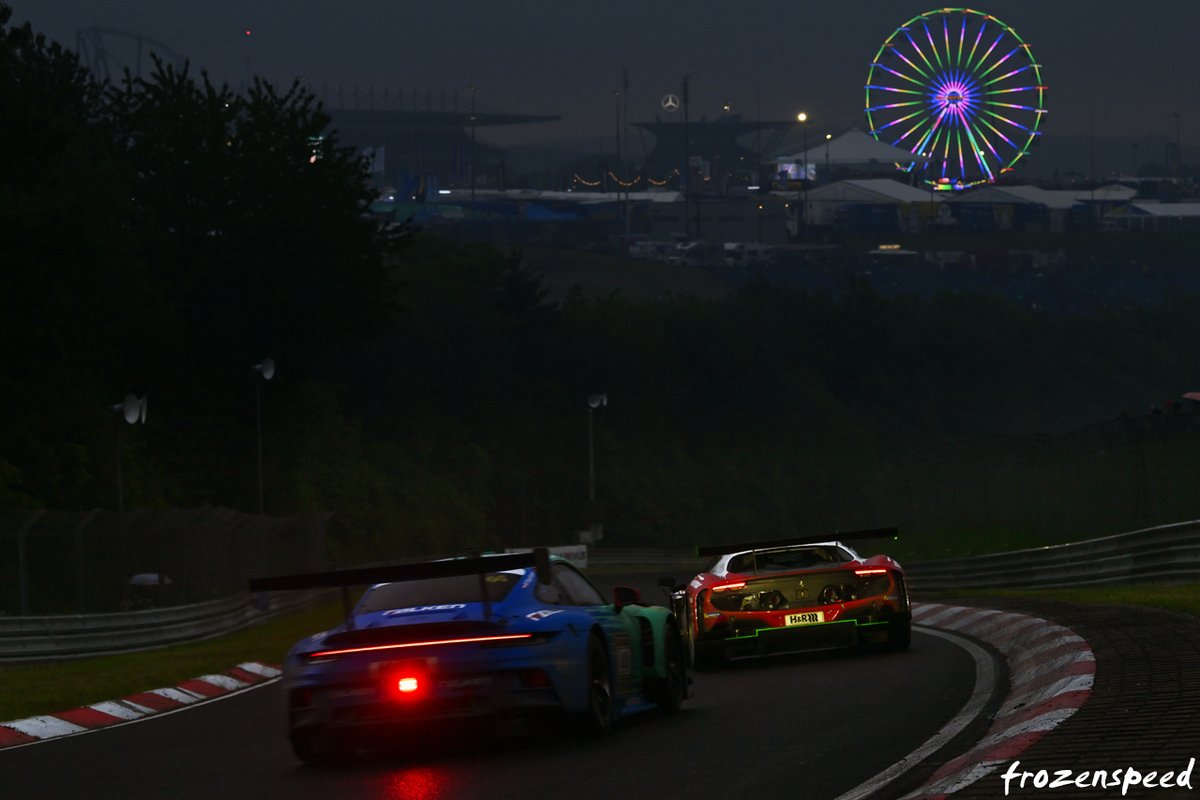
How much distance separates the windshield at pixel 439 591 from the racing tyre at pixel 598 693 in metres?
0.57

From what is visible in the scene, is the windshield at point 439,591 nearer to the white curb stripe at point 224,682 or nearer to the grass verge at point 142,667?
the grass verge at point 142,667

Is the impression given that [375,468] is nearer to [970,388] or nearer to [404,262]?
[404,262]

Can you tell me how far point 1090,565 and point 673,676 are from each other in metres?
16.5

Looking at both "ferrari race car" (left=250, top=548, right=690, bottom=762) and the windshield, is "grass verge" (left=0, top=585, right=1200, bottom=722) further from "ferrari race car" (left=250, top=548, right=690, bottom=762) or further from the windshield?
"ferrari race car" (left=250, top=548, right=690, bottom=762)

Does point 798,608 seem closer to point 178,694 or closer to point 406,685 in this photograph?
point 178,694

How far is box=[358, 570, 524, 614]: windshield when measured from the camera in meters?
11.3

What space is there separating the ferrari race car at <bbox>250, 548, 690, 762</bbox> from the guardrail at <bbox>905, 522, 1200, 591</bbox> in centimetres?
1438

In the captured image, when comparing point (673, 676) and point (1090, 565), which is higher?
point (673, 676)

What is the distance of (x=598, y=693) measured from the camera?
11.2 meters

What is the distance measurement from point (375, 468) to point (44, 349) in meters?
Result: 48.2

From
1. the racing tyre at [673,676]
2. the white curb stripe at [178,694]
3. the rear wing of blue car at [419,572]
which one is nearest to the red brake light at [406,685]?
the rear wing of blue car at [419,572]

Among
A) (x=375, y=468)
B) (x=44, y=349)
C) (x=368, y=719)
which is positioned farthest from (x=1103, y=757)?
(x=375, y=468)

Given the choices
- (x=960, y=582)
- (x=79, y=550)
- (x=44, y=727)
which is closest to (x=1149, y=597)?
(x=44, y=727)

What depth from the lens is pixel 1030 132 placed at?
109250mm
